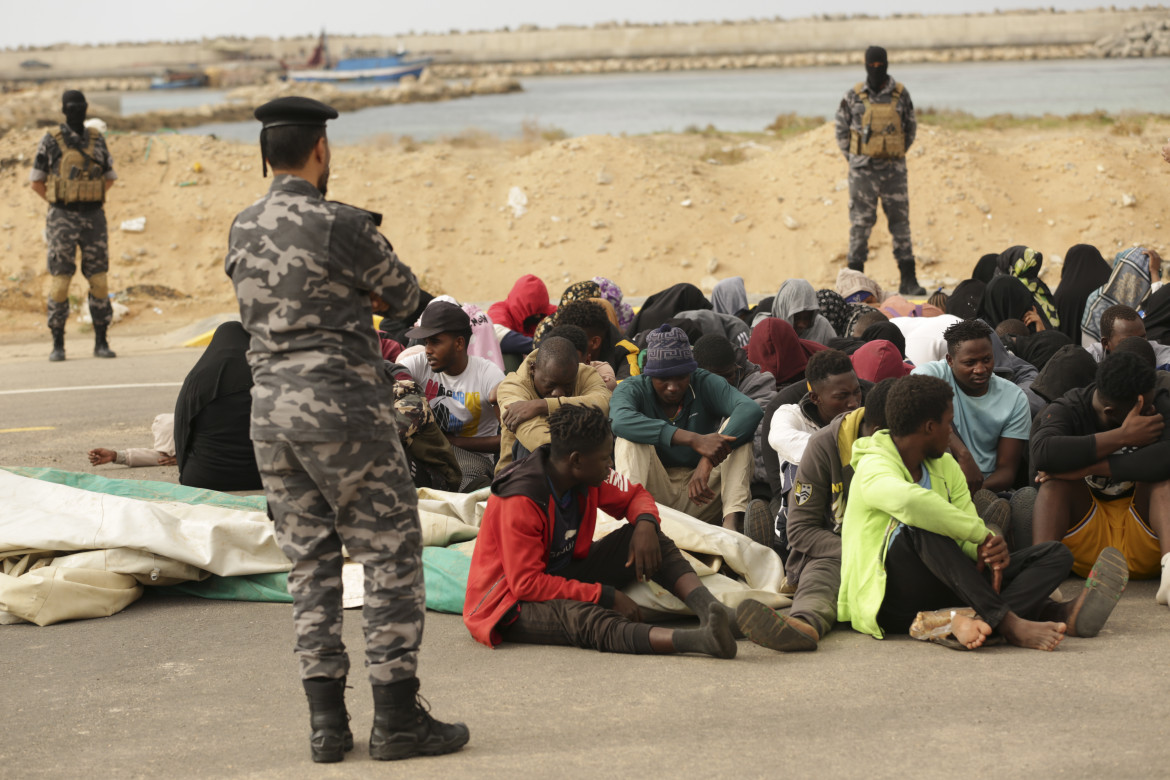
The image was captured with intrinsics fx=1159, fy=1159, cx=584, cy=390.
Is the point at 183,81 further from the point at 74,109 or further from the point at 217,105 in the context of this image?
the point at 74,109

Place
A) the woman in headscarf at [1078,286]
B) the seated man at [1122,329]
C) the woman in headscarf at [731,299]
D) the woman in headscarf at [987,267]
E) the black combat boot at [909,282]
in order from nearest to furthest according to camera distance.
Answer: the seated man at [1122,329] < the woman in headscarf at [1078,286] < the woman in headscarf at [731,299] < the woman in headscarf at [987,267] < the black combat boot at [909,282]

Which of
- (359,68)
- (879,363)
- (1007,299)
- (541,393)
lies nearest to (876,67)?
(1007,299)

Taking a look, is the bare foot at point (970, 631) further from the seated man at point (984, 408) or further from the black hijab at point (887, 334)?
the black hijab at point (887, 334)

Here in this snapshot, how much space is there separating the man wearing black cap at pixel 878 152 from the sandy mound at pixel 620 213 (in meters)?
2.61

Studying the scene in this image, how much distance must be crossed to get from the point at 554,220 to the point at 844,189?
14.5 feet

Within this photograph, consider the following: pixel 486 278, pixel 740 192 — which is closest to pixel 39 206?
pixel 486 278

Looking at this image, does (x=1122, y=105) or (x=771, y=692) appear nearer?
(x=771, y=692)

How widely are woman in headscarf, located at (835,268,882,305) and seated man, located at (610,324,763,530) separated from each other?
3.58m

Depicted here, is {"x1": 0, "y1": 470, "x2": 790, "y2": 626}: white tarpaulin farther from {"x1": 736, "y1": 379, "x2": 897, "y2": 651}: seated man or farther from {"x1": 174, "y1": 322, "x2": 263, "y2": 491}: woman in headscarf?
{"x1": 174, "y1": 322, "x2": 263, "y2": 491}: woman in headscarf

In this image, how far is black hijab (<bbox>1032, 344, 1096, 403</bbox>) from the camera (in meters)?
5.70

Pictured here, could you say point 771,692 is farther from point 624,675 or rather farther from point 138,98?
point 138,98

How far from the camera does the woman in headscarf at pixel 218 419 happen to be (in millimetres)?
6082

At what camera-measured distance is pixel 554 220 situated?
1802 centimetres

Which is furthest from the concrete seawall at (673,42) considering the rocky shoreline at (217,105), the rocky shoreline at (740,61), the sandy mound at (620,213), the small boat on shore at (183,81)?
the sandy mound at (620,213)
